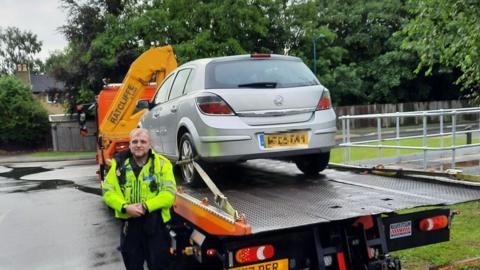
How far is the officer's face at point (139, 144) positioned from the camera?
4.20 metres

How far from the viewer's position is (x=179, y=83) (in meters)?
6.44

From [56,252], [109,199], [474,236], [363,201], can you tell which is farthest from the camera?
[56,252]

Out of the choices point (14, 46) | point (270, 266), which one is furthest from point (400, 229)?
point (14, 46)

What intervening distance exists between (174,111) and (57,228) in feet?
12.9

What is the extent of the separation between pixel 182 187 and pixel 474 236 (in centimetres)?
357

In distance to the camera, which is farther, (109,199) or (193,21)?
(193,21)

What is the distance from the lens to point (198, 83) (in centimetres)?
566

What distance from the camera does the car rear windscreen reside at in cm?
542

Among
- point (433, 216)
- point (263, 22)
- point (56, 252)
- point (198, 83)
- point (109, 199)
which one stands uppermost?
point (263, 22)

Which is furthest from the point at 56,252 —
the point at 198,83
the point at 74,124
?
the point at 74,124

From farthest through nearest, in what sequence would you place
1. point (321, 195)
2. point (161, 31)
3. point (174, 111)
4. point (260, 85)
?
point (161, 31) → point (174, 111) → point (260, 85) → point (321, 195)

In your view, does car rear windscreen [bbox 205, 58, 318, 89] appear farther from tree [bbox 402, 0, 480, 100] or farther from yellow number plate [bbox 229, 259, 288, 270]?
tree [bbox 402, 0, 480, 100]

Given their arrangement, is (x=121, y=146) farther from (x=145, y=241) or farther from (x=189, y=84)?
(x=145, y=241)

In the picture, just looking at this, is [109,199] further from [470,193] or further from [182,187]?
[470,193]
